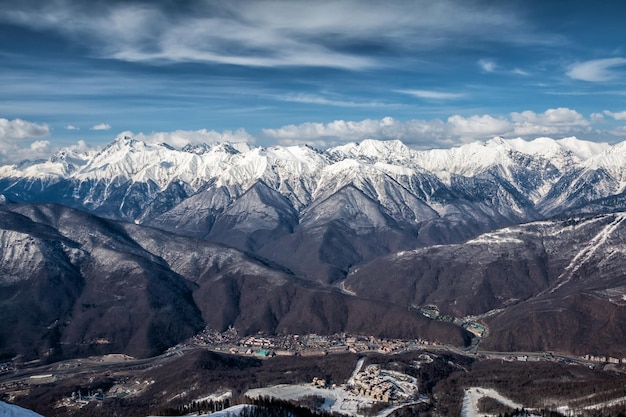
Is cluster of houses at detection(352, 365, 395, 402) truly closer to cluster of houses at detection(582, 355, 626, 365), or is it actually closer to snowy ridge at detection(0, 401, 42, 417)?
cluster of houses at detection(582, 355, 626, 365)

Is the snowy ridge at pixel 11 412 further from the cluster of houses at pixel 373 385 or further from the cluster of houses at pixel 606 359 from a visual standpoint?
the cluster of houses at pixel 606 359

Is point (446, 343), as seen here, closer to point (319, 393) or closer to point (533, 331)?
point (533, 331)

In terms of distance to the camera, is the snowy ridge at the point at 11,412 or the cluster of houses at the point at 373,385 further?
the cluster of houses at the point at 373,385

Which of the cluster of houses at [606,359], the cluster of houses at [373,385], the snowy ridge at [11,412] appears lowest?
the cluster of houses at [606,359]

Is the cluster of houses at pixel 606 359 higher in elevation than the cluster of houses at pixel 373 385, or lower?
lower

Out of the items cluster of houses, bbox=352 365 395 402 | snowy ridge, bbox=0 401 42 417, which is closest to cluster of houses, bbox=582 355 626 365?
cluster of houses, bbox=352 365 395 402

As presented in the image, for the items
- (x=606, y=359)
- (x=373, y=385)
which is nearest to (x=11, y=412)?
(x=373, y=385)

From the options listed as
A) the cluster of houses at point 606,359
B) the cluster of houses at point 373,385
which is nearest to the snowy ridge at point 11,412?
the cluster of houses at point 373,385

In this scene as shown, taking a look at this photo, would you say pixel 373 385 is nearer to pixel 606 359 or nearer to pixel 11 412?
pixel 606 359

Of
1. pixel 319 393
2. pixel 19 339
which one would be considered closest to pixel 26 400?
pixel 19 339

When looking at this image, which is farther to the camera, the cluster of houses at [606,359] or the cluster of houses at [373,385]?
the cluster of houses at [606,359]

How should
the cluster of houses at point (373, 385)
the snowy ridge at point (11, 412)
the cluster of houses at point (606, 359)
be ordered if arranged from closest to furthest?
the snowy ridge at point (11, 412), the cluster of houses at point (373, 385), the cluster of houses at point (606, 359)

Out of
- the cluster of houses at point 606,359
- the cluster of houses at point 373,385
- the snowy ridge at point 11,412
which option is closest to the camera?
the snowy ridge at point 11,412
